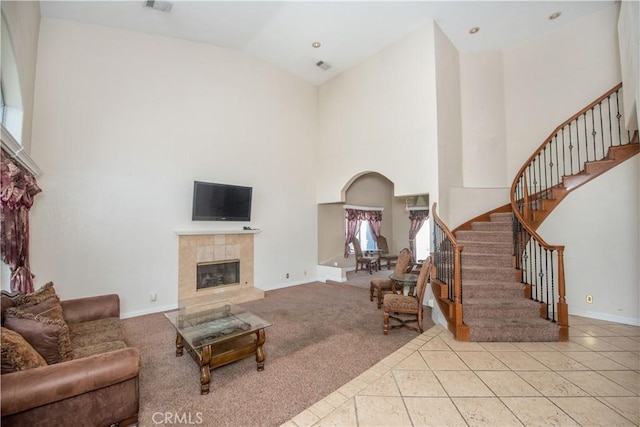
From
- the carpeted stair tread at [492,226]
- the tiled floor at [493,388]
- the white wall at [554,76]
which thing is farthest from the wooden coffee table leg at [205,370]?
the white wall at [554,76]

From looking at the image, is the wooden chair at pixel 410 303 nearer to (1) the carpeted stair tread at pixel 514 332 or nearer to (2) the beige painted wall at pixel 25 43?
(1) the carpeted stair tread at pixel 514 332

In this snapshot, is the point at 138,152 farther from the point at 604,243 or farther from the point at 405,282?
the point at 604,243

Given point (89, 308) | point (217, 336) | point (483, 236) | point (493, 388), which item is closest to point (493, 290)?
point (483, 236)

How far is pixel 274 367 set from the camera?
2756 mm

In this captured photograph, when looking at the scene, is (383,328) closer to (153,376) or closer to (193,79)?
(153,376)

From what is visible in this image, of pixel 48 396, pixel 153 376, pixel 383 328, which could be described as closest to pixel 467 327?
pixel 383 328

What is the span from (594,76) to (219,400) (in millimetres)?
7379

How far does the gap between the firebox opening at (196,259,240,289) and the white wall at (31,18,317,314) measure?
0.45m

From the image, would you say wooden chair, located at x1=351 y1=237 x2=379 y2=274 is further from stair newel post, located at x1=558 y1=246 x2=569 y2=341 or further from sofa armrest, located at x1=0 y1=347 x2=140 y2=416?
sofa armrest, located at x1=0 y1=347 x2=140 y2=416

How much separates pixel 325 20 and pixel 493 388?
5711mm

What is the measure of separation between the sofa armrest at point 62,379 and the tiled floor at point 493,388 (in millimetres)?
1188

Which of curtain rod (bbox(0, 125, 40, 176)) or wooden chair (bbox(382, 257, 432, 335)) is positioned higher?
curtain rod (bbox(0, 125, 40, 176))

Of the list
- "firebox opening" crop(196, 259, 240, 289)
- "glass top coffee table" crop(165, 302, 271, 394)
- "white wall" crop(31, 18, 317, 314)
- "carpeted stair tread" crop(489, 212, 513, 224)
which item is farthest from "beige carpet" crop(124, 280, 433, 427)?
"carpeted stair tread" crop(489, 212, 513, 224)

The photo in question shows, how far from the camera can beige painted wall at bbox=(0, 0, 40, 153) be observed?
8.67ft
